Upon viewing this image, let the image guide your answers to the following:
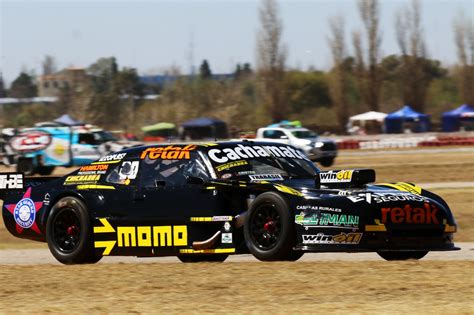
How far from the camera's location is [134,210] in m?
11.2

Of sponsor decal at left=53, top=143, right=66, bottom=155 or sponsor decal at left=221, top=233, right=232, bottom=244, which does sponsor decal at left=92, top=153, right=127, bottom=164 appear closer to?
sponsor decal at left=221, top=233, right=232, bottom=244

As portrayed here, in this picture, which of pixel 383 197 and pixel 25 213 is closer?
pixel 383 197

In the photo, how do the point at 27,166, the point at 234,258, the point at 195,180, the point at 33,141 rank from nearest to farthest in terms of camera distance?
the point at 195,180 → the point at 234,258 → the point at 27,166 → the point at 33,141

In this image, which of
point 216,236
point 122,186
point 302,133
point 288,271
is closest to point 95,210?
point 122,186

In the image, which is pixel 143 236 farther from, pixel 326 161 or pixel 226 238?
pixel 326 161

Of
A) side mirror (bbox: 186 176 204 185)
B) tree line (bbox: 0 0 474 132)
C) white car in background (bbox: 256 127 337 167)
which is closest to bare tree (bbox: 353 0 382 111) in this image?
tree line (bbox: 0 0 474 132)

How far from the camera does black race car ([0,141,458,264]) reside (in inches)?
389

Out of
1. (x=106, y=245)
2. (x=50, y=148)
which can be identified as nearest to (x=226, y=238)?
(x=106, y=245)

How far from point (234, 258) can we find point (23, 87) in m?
128

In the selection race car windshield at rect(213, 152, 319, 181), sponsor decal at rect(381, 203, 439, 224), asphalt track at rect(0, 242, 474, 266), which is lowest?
asphalt track at rect(0, 242, 474, 266)

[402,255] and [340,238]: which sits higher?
[340,238]

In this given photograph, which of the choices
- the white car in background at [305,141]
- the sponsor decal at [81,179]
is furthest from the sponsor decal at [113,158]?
the white car in background at [305,141]

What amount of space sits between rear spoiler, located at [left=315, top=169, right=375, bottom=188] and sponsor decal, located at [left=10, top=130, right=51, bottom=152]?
92.5ft

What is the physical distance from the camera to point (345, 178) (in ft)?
33.6
